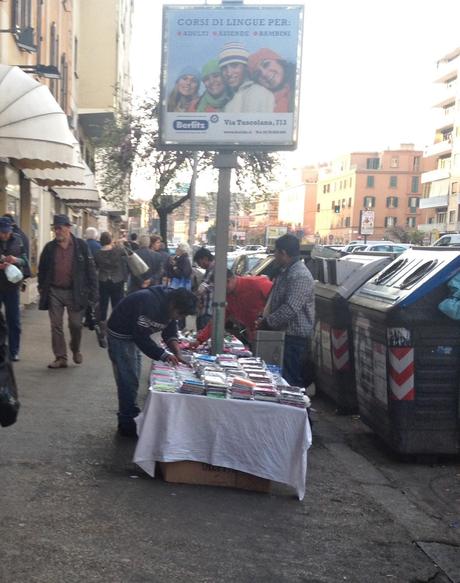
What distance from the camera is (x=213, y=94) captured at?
6895 mm

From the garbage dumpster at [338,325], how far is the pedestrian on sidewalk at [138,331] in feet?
7.70

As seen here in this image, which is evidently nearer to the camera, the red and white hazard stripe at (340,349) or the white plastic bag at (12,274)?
the red and white hazard stripe at (340,349)

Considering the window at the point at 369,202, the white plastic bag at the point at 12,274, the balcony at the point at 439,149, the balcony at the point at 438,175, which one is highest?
the balcony at the point at 439,149

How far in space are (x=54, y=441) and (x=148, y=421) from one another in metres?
1.27

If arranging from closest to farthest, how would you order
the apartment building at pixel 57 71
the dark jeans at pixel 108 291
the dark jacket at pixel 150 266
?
1. the dark jeans at pixel 108 291
2. the apartment building at pixel 57 71
3. the dark jacket at pixel 150 266

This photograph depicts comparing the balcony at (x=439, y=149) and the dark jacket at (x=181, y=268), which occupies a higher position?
the balcony at (x=439, y=149)

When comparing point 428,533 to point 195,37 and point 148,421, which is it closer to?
point 148,421

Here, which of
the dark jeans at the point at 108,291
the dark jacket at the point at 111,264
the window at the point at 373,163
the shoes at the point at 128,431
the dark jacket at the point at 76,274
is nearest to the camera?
the shoes at the point at 128,431

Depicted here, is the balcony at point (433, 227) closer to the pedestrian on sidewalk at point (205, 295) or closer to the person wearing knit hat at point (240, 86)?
the pedestrian on sidewalk at point (205, 295)

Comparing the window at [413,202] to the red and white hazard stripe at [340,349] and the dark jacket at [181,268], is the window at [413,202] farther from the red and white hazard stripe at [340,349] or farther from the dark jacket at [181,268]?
the red and white hazard stripe at [340,349]

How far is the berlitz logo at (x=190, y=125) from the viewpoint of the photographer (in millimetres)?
6926

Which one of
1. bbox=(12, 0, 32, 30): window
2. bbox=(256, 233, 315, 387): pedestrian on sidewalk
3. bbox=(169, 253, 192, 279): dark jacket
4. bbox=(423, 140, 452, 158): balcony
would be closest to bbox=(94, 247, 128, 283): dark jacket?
bbox=(169, 253, 192, 279): dark jacket

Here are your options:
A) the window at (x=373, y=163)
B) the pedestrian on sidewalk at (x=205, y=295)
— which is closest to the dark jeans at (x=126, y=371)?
the pedestrian on sidewalk at (x=205, y=295)

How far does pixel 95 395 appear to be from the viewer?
7758 mm
